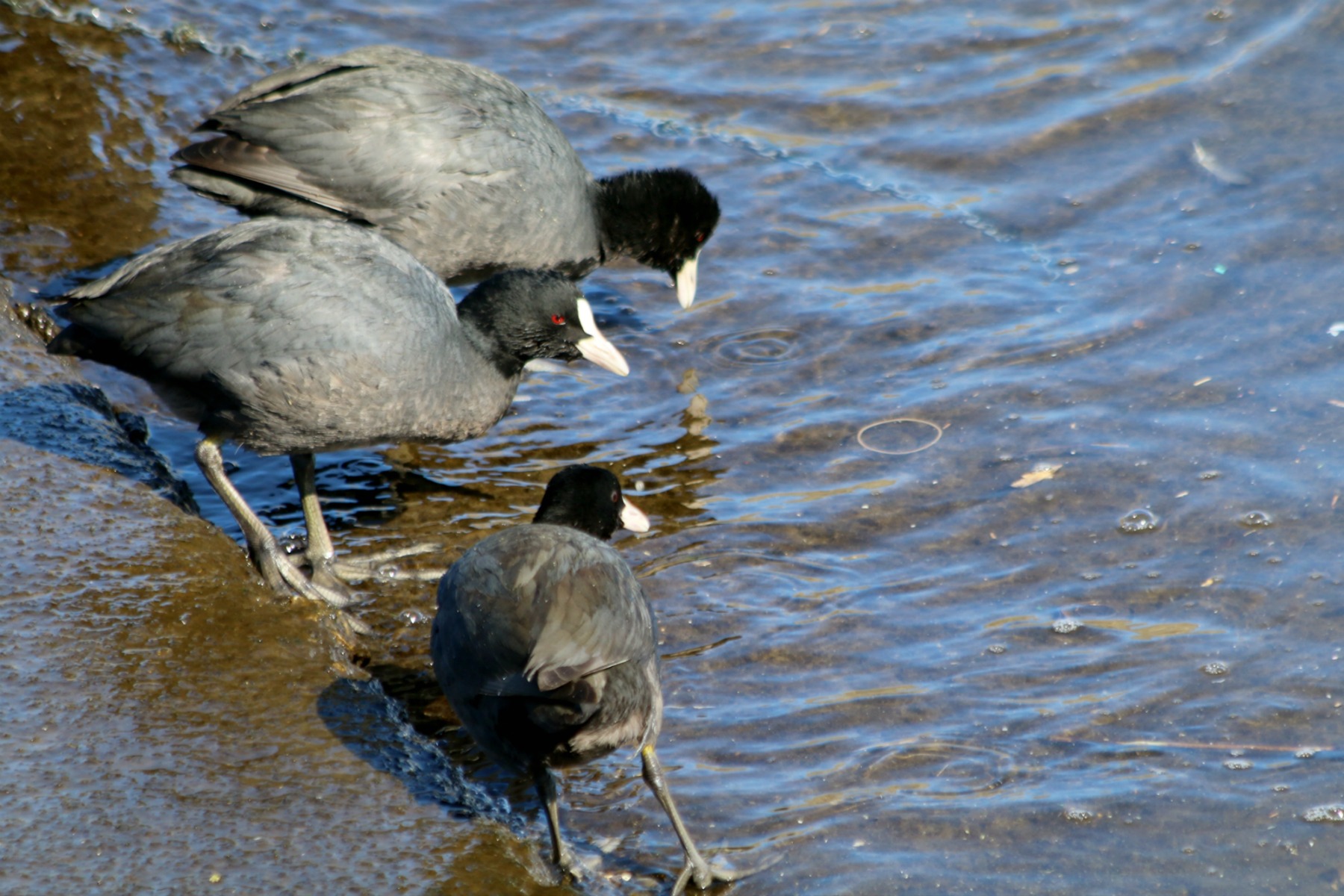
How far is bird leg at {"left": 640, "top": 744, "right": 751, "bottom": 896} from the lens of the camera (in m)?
3.27

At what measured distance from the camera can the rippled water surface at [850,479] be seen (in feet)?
10.9

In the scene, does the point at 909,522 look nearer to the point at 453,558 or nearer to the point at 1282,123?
the point at 453,558

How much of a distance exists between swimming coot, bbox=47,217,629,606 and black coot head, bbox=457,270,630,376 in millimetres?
A: 200

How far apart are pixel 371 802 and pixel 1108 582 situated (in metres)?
2.44

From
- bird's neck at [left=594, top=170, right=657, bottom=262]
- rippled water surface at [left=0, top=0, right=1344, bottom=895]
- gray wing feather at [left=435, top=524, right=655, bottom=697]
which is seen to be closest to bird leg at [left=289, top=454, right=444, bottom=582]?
rippled water surface at [left=0, top=0, right=1344, bottom=895]

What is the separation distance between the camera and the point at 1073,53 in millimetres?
7945

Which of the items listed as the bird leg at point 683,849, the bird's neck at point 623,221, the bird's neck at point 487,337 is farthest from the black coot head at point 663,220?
the bird leg at point 683,849

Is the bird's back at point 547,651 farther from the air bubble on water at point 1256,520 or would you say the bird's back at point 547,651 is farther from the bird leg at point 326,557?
the air bubble on water at point 1256,520

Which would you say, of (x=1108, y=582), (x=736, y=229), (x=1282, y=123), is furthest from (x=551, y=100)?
(x=1108, y=582)

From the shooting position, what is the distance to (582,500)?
4219 millimetres

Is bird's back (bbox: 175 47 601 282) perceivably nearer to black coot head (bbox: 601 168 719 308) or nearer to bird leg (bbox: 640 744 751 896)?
black coot head (bbox: 601 168 719 308)

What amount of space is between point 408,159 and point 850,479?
2096 millimetres

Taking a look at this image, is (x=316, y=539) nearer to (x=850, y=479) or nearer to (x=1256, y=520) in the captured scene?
(x=850, y=479)

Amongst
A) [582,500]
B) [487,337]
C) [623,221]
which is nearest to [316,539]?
[487,337]
